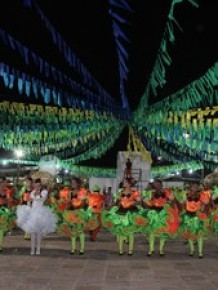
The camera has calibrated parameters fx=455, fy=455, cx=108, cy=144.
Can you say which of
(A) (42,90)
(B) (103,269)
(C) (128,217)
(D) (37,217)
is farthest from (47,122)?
(B) (103,269)

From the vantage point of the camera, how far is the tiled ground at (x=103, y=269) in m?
7.71

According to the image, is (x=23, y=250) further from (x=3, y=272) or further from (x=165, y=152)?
(x=165, y=152)

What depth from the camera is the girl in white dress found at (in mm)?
10594

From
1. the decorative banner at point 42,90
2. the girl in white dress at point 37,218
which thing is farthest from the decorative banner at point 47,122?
the girl in white dress at point 37,218

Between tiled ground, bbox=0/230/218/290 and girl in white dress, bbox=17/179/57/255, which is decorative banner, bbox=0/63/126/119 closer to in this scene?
girl in white dress, bbox=17/179/57/255

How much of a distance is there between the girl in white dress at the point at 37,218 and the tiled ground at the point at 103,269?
0.54 m

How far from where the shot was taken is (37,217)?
10609 mm

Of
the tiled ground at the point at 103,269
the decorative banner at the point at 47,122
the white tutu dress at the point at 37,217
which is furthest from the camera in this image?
the decorative banner at the point at 47,122

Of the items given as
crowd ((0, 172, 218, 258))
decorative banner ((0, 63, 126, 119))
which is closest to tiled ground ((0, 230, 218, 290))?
crowd ((0, 172, 218, 258))

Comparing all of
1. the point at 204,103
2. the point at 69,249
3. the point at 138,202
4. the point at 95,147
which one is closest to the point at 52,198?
the point at 69,249

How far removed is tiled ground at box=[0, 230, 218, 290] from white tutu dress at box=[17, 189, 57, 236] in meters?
0.64

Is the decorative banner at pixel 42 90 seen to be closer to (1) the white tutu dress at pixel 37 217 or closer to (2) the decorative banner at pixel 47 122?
(2) the decorative banner at pixel 47 122

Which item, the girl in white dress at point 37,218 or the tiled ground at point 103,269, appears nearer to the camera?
the tiled ground at point 103,269

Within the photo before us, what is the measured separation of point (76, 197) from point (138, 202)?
151 centimetres
